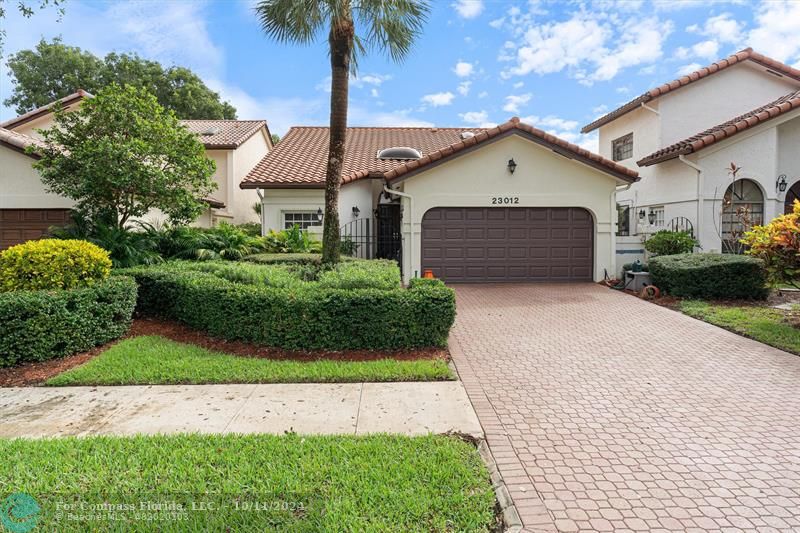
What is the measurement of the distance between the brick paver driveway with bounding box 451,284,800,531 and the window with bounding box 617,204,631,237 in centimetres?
1152

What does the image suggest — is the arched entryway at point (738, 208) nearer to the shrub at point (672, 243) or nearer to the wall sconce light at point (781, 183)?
the wall sconce light at point (781, 183)

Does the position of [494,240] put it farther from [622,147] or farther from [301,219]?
[622,147]

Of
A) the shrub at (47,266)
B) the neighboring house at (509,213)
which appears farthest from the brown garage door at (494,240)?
the shrub at (47,266)

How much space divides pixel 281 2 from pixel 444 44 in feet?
14.6

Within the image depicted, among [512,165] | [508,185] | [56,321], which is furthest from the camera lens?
[508,185]

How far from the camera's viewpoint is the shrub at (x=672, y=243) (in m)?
12.9

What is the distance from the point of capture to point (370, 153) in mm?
19250

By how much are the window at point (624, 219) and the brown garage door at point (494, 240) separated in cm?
642

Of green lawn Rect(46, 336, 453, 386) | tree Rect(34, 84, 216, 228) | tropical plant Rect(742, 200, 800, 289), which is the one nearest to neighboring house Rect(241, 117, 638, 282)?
tropical plant Rect(742, 200, 800, 289)

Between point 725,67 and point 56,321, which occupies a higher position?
point 725,67

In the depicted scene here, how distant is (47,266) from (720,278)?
14.0 m

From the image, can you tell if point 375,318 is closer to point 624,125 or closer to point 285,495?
point 285,495

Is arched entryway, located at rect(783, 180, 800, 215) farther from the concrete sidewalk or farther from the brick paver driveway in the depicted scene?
the concrete sidewalk

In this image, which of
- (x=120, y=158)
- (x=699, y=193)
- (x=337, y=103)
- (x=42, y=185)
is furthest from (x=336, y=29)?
(x=699, y=193)
